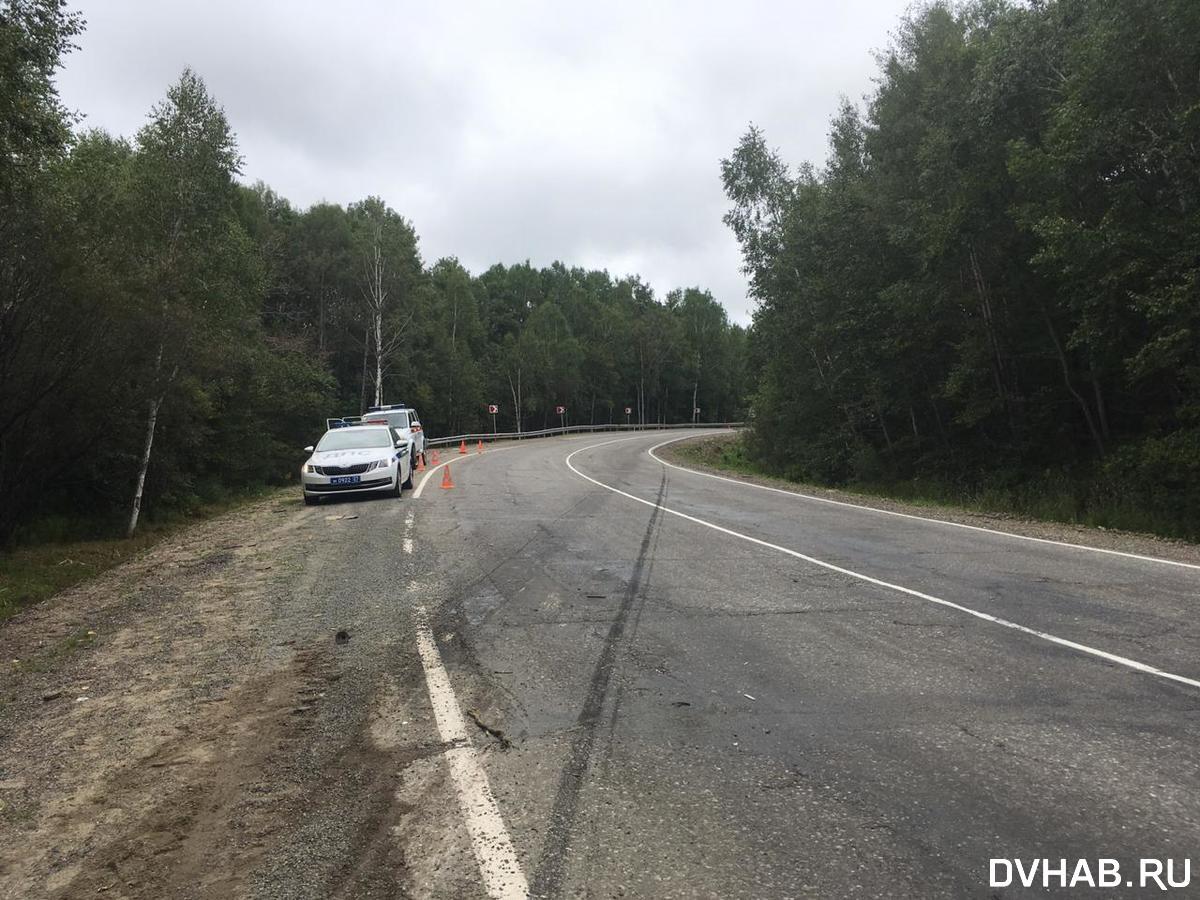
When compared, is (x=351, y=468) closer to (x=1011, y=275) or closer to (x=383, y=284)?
(x=1011, y=275)

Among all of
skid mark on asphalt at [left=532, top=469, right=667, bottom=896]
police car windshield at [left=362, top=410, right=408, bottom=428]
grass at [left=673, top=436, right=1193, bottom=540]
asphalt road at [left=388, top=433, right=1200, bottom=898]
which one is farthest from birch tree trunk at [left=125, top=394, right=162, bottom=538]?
grass at [left=673, top=436, right=1193, bottom=540]

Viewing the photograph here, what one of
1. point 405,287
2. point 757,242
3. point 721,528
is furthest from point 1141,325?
point 405,287

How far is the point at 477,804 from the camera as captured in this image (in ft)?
10.8

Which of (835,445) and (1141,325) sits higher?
(1141,325)

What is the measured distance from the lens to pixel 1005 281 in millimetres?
19516

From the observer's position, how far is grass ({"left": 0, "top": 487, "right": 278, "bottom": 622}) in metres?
10.2

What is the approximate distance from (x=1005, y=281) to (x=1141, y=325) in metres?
4.55

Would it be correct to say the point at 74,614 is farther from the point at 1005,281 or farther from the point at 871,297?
the point at 871,297

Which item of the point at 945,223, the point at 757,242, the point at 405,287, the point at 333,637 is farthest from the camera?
the point at 405,287

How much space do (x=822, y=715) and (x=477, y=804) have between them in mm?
2089

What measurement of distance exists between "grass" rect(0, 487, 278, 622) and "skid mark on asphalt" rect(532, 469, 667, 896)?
7.48 meters

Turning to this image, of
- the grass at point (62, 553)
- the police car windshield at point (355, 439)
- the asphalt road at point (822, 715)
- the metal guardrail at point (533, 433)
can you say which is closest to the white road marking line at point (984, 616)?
the asphalt road at point (822, 715)

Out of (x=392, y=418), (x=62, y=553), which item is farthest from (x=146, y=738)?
(x=392, y=418)

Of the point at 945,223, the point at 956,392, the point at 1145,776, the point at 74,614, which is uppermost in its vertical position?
the point at 945,223
